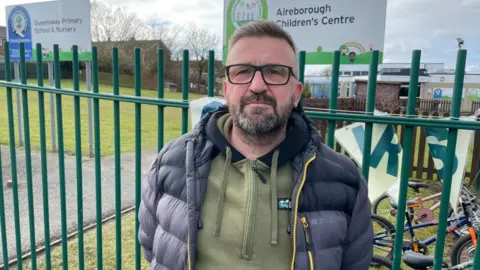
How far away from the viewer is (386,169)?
1969 mm

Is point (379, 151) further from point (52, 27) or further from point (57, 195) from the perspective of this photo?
point (52, 27)

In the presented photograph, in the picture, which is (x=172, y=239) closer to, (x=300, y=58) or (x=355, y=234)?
(x=355, y=234)

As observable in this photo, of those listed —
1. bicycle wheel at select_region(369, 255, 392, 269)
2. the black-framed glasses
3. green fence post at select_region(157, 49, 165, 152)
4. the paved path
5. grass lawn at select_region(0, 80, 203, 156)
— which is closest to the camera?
the black-framed glasses

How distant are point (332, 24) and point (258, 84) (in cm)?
313

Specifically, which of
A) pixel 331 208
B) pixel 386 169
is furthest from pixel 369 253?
pixel 386 169

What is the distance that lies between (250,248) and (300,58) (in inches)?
37.9

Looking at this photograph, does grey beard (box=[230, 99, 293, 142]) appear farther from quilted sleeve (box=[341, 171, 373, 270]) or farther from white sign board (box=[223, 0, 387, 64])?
white sign board (box=[223, 0, 387, 64])

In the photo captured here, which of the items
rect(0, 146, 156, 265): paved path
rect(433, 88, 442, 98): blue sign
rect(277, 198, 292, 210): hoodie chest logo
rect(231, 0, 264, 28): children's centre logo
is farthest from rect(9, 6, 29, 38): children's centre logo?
rect(433, 88, 442, 98): blue sign

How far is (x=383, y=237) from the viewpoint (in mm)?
4027

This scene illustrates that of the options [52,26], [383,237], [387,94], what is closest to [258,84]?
[383,237]

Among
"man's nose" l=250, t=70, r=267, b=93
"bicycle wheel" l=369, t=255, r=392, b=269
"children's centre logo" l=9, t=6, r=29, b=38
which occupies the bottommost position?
"bicycle wheel" l=369, t=255, r=392, b=269

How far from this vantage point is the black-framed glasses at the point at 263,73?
1.61 m

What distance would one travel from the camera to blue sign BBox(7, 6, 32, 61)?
9.40 m

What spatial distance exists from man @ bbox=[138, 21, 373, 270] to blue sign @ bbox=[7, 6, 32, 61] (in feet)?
30.7
